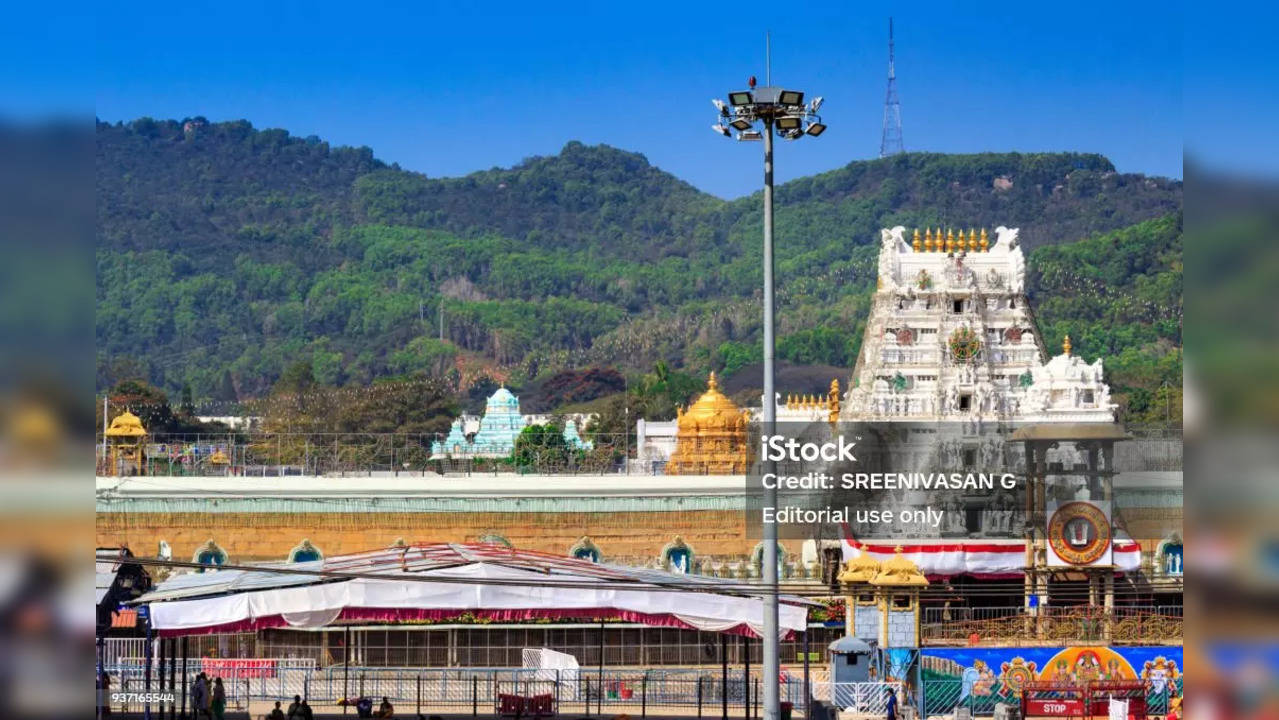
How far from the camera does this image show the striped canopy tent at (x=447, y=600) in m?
22.8

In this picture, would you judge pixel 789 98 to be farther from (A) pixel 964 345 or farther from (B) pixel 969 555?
(A) pixel 964 345

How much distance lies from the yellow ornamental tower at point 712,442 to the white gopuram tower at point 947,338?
167 inches

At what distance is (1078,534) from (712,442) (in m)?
25.3

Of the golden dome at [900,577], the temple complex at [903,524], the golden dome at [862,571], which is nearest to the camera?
the golden dome at [900,577]


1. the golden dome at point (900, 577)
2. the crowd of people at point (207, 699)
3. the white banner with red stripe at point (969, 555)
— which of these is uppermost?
the golden dome at point (900, 577)

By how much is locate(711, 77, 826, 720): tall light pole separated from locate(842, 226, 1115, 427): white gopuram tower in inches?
1495

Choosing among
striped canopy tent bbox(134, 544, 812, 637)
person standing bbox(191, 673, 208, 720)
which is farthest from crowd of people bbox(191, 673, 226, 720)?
striped canopy tent bbox(134, 544, 812, 637)

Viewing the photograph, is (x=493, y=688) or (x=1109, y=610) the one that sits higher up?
(x=1109, y=610)

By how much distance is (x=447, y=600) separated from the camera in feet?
75.9

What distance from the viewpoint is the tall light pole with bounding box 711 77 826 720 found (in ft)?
66.0

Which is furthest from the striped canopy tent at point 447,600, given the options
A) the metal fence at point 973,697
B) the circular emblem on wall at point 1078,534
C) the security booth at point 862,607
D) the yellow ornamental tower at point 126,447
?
the yellow ornamental tower at point 126,447

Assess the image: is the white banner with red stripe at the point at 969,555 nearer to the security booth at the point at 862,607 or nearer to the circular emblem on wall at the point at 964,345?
the security booth at the point at 862,607

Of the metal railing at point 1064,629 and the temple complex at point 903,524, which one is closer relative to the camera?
the metal railing at point 1064,629

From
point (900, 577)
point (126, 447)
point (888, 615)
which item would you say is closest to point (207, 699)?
point (888, 615)
